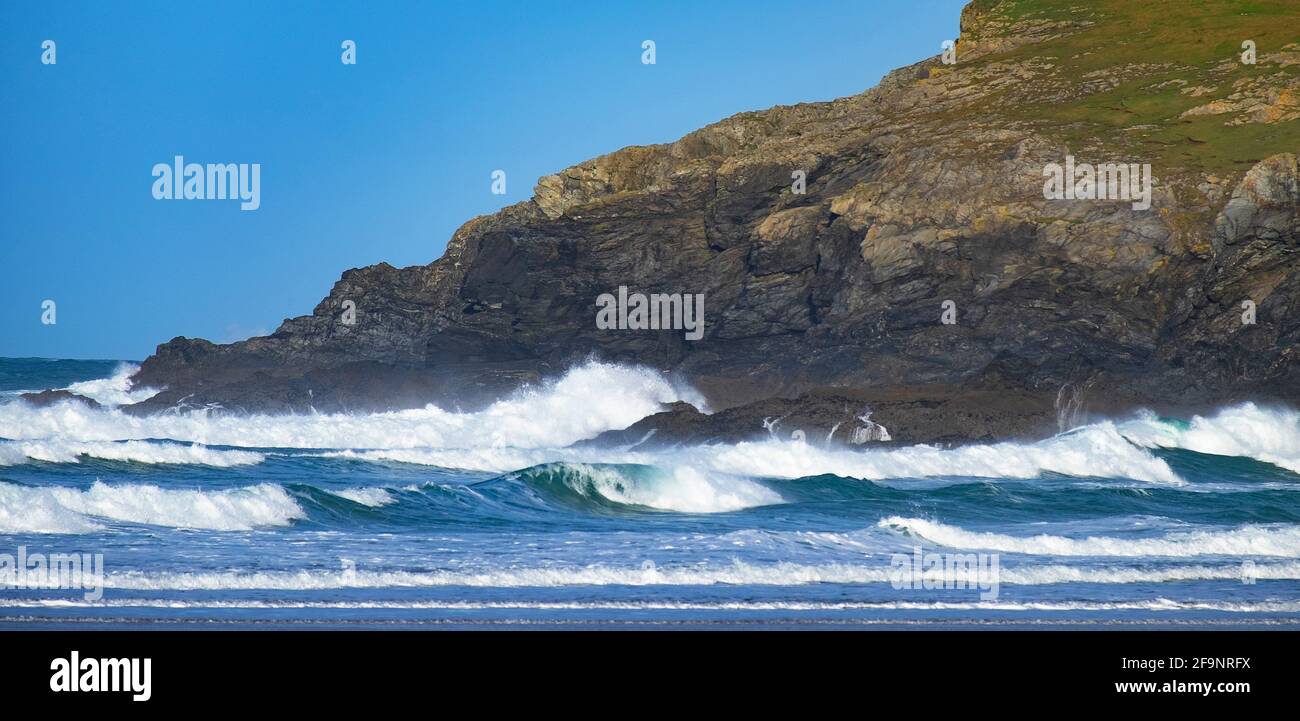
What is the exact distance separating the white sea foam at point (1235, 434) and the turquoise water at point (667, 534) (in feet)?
5.31

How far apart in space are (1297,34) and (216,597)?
62.7 meters

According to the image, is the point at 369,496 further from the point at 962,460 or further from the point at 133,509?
the point at 962,460

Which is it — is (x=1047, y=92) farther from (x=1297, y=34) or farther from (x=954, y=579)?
→ (x=954, y=579)

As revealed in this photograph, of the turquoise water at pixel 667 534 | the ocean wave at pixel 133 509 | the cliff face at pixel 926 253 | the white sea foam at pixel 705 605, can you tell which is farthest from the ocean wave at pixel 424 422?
the white sea foam at pixel 705 605

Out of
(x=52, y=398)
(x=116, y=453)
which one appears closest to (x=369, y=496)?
(x=116, y=453)

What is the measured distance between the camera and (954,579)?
1664 centimetres

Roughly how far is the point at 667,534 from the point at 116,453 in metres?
16.1

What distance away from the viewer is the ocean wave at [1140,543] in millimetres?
20703

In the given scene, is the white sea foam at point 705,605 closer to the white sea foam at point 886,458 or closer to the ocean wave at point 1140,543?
the ocean wave at point 1140,543

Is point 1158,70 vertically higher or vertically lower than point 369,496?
higher

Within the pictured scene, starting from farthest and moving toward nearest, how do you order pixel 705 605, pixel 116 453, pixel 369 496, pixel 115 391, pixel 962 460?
pixel 115 391
pixel 962 460
pixel 116 453
pixel 369 496
pixel 705 605

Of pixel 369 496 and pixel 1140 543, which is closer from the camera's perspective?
pixel 1140 543

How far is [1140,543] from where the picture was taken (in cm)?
2128
